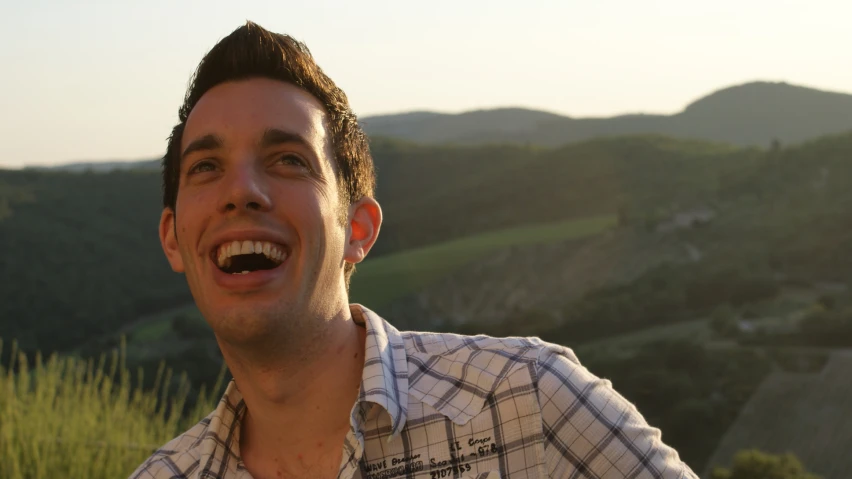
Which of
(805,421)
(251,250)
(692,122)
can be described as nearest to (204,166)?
(251,250)

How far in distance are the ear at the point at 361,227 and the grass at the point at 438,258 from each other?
38.7 ft

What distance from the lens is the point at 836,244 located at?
10883 millimetres

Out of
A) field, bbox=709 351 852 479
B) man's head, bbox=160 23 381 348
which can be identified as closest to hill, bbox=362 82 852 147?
field, bbox=709 351 852 479

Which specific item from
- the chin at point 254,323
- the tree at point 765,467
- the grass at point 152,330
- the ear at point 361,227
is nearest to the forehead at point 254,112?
the ear at point 361,227

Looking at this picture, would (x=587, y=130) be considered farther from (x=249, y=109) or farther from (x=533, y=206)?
(x=249, y=109)

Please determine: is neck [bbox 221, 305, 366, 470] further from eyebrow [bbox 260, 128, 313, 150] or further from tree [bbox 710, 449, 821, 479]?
tree [bbox 710, 449, 821, 479]

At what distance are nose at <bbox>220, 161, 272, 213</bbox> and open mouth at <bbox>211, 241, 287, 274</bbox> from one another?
8 centimetres

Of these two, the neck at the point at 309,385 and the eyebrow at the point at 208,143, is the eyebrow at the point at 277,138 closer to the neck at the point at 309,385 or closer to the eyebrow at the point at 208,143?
the eyebrow at the point at 208,143

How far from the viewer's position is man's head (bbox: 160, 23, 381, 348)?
2010 millimetres

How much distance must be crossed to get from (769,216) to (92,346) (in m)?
11.2

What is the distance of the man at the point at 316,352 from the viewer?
1.89 m

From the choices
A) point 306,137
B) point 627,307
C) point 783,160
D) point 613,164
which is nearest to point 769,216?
point 783,160

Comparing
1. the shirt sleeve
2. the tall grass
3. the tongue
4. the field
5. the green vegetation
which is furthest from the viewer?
the green vegetation

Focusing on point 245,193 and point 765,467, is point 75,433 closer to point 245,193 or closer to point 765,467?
point 245,193
